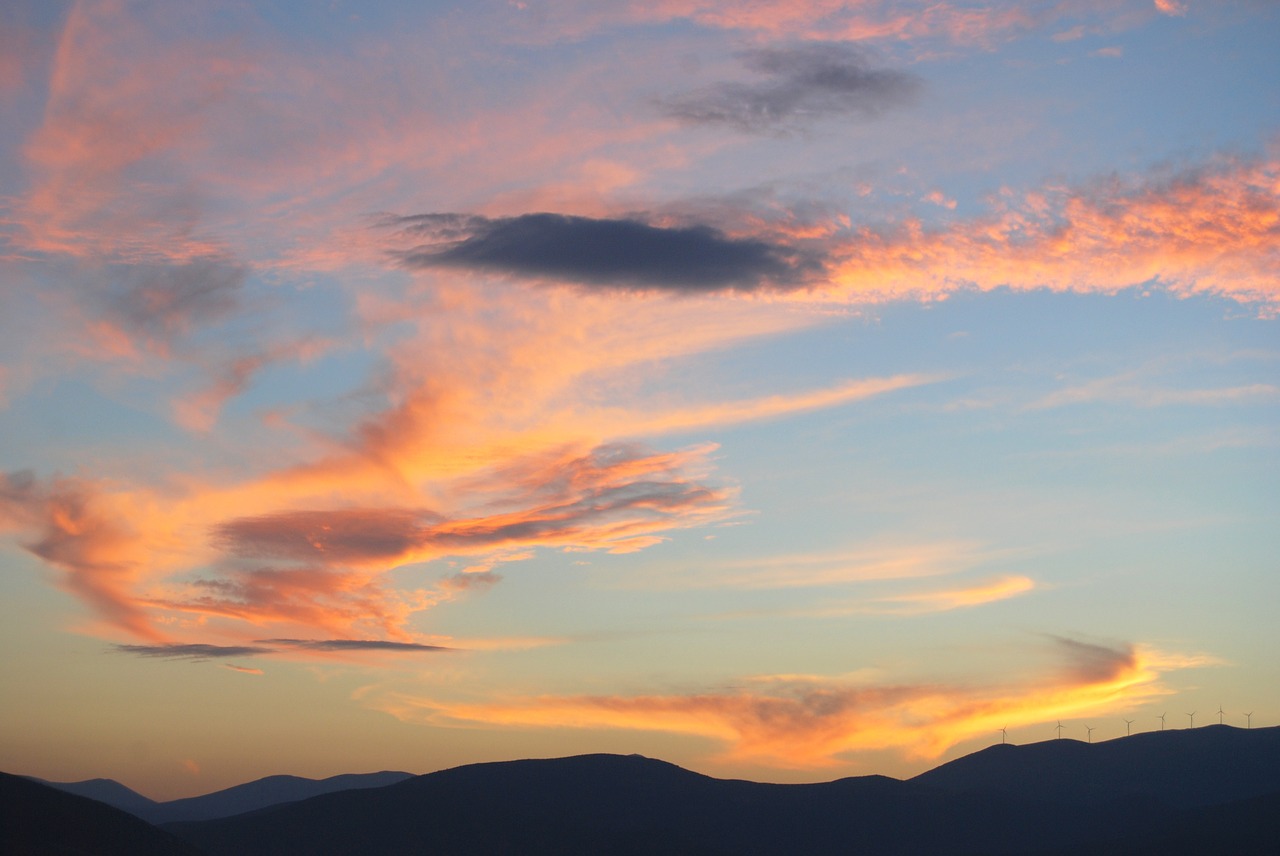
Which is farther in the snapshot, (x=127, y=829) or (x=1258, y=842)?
(x=1258, y=842)

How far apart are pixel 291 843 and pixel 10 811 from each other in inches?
2911

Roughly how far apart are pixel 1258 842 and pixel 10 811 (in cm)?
18673

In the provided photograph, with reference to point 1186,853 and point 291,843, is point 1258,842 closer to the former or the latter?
point 1186,853

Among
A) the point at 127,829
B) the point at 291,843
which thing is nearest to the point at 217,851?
the point at 291,843

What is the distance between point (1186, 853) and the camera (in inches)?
7825

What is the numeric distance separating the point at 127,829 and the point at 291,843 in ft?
213

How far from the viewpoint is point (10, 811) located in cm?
12744

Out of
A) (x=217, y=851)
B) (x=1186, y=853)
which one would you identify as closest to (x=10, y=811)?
(x=217, y=851)

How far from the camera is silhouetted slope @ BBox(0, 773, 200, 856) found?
125 meters

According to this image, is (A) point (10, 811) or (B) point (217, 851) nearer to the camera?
(A) point (10, 811)

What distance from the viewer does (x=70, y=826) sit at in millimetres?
129875

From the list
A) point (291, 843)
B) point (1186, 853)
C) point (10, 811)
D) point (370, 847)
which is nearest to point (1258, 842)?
point (1186, 853)

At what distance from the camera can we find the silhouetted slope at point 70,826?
125 m

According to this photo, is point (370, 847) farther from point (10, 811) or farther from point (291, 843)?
point (10, 811)
